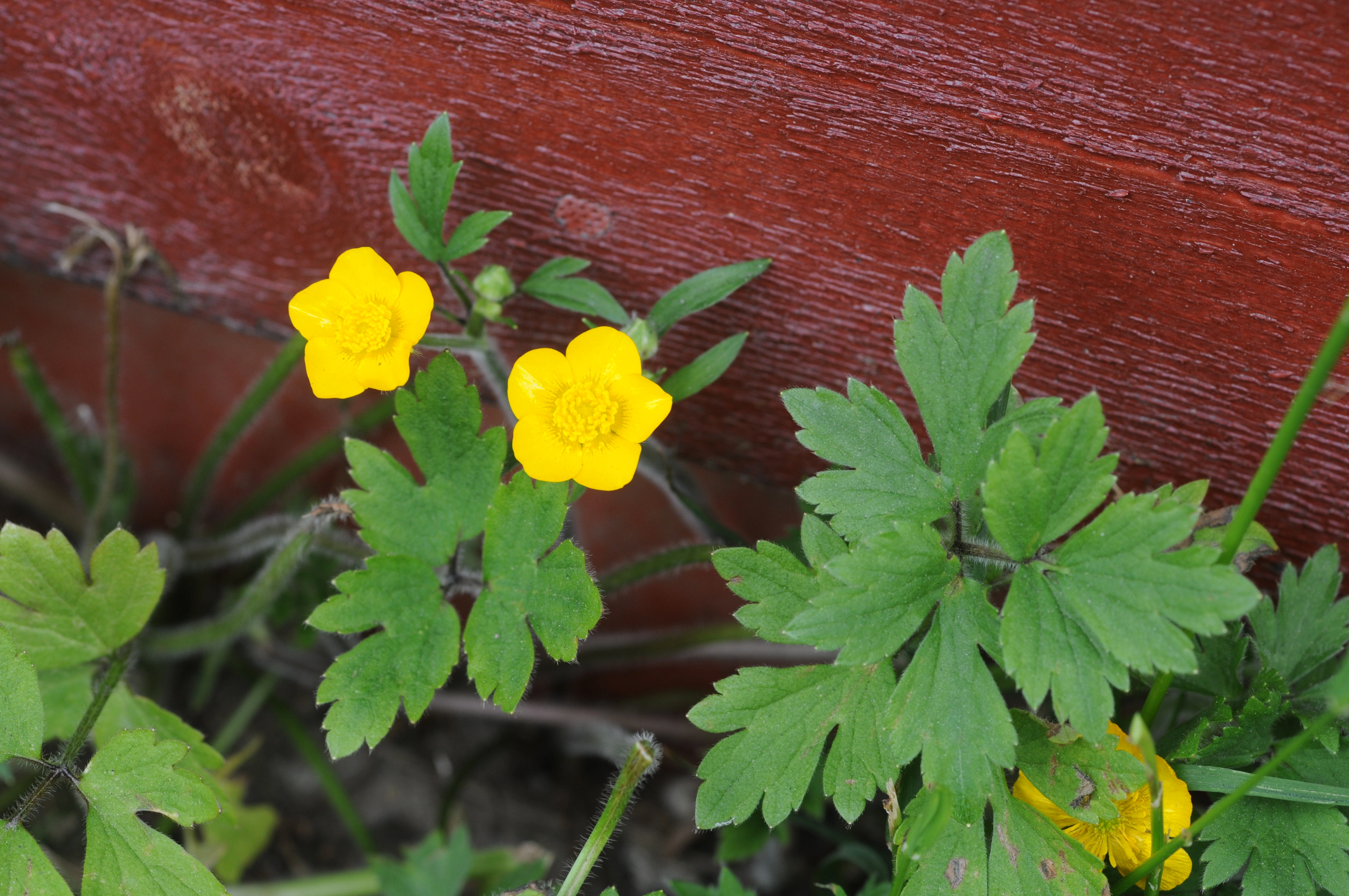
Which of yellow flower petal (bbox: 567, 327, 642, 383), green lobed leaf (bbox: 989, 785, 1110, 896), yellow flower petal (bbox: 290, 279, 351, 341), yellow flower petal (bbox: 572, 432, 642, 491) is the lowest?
green lobed leaf (bbox: 989, 785, 1110, 896)

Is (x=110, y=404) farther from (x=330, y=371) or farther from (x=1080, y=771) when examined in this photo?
(x=1080, y=771)

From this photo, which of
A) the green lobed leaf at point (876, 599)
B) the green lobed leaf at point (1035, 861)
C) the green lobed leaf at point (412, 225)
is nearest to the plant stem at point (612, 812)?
the green lobed leaf at point (876, 599)

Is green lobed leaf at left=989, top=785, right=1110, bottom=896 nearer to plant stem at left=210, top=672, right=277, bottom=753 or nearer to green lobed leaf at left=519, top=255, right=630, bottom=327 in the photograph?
green lobed leaf at left=519, top=255, right=630, bottom=327

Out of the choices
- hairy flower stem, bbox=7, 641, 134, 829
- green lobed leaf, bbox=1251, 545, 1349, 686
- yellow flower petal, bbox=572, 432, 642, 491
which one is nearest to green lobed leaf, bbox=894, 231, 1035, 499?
yellow flower petal, bbox=572, 432, 642, 491

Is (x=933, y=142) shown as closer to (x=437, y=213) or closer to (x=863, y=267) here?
(x=863, y=267)

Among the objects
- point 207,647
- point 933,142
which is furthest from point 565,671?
point 933,142

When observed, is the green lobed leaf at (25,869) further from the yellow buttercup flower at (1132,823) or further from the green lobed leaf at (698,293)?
the yellow buttercup flower at (1132,823)
